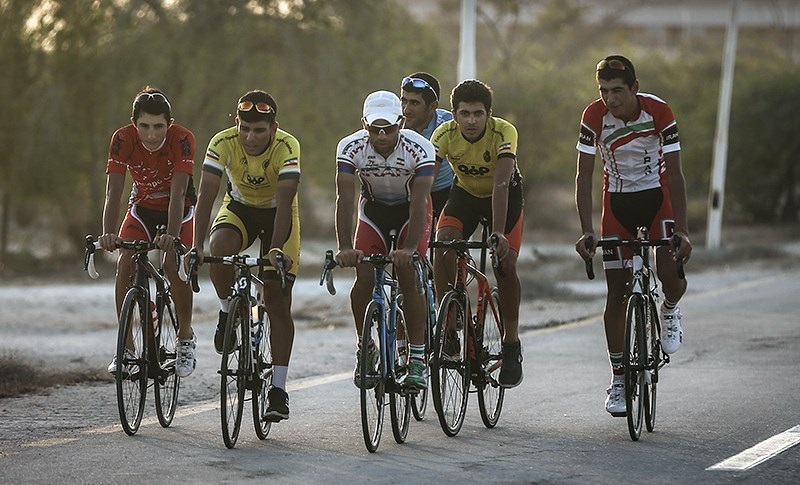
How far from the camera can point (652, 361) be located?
29.7ft

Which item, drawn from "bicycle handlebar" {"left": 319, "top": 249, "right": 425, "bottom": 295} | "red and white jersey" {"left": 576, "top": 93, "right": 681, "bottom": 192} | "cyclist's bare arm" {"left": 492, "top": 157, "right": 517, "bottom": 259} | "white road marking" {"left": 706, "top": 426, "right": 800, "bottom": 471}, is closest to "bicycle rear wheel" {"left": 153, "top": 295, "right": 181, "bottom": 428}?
"bicycle handlebar" {"left": 319, "top": 249, "right": 425, "bottom": 295}

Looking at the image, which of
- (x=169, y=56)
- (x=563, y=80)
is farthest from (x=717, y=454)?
(x=563, y=80)

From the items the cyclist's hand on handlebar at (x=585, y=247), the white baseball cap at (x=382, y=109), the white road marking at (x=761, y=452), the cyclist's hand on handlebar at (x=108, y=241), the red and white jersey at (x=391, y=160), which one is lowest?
the white road marking at (x=761, y=452)

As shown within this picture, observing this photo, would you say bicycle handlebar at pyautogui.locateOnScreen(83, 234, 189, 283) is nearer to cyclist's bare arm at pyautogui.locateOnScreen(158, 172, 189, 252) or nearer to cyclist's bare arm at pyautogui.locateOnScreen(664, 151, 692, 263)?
cyclist's bare arm at pyautogui.locateOnScreen(158, 172, 189, 252)

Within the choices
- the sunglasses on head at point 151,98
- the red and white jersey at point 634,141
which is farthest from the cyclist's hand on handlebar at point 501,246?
the sunglasses on head at point 151,98

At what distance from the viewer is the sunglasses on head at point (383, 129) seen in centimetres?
857

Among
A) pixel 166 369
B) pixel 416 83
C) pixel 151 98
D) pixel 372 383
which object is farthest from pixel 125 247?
pixel 416 83

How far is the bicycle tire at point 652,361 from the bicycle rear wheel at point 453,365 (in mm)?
1048

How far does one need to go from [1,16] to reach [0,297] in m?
8.30

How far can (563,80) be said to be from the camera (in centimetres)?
4153

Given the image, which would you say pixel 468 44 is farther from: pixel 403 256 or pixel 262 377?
pixel 403 256

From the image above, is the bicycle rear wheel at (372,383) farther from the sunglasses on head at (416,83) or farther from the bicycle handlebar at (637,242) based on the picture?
the sunglasses on head at (416,83)

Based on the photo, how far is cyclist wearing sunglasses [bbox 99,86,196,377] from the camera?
935 cm

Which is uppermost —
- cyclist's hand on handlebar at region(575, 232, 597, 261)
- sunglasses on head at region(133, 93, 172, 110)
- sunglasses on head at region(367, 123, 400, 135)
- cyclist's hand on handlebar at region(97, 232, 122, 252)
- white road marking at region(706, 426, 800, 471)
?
sunglasses on head at region(133, 93, 172, 110)
